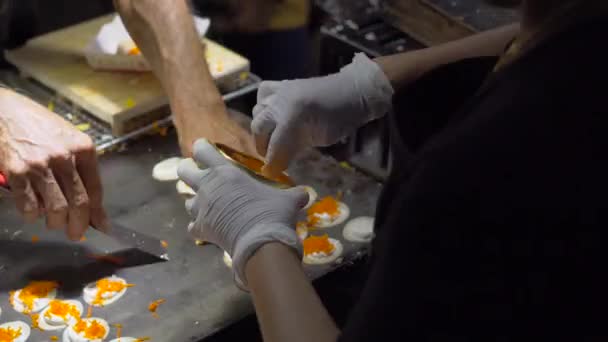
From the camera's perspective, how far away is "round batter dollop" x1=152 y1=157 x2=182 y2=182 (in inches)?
80.1

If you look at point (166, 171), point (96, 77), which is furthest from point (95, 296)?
point (96, 77)

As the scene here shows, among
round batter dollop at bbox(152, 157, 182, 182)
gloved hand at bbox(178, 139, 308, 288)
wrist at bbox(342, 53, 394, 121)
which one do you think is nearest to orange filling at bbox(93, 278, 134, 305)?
gloved hand at bbox(178, 139, 308, 288)

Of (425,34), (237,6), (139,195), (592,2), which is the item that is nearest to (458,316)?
(592,2)

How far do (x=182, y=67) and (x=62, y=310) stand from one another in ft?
2.50

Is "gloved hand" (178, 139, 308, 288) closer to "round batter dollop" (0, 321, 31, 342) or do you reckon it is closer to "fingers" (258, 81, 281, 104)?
"fingers" (258, 81, 281, 104)

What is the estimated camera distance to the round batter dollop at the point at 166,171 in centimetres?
204

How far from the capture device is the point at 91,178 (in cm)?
172

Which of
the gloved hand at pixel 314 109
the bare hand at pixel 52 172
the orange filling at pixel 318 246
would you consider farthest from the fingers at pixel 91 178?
the orange filling at pixel 318 246

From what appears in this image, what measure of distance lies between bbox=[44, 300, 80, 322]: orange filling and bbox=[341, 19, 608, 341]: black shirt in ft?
2.75

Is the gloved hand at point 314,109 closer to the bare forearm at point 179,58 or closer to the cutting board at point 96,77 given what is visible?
the bare forearm at point 179,58

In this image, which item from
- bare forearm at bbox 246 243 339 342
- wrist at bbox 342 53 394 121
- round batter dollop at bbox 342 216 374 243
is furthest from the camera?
round batter dollop at bbox 342 216 374 243

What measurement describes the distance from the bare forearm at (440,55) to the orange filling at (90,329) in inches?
31.7

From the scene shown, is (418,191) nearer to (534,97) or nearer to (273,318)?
(534,97)

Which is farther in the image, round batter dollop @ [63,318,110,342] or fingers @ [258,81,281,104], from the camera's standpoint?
fingers @ [258,81,281,104]
